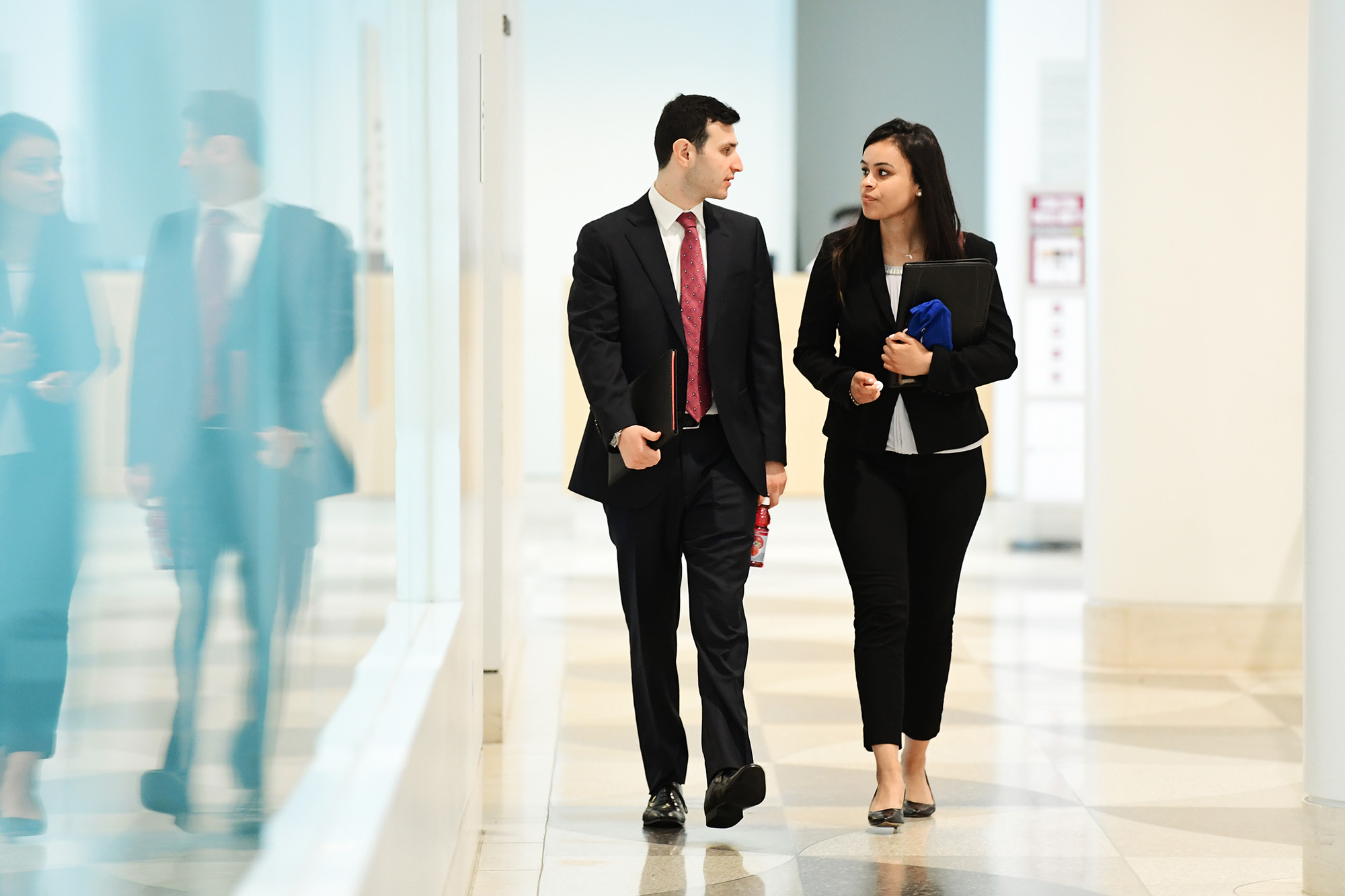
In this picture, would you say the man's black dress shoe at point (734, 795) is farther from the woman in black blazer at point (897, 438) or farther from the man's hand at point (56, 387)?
the man's hand at point (56, 387)

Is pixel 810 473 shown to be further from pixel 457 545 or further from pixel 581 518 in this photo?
pixel 457 545

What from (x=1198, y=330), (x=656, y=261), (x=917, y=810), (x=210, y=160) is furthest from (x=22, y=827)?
(x=1198, y=330)

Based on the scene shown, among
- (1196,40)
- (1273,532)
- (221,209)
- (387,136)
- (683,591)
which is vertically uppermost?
(1196,40)

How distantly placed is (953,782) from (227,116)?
307 centimetres

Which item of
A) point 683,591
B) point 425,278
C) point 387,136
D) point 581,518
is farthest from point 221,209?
point 581,518

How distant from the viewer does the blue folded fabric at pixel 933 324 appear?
326 cm

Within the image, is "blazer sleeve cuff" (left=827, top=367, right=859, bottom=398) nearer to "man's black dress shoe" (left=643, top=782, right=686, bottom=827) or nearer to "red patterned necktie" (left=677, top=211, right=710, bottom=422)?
"red patterned necktie" (left=677, top=211, right=710, bottom=422)

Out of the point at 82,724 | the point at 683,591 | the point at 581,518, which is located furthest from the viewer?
the point at 581,518

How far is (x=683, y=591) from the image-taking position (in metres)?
7.85

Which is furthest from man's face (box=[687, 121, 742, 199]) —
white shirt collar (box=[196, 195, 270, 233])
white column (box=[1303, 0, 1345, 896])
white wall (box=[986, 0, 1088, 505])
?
white wall (box=[986, 0, 1088, 505])

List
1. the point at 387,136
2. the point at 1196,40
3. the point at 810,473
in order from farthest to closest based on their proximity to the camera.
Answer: the point at 810,473
the point at 1196,40
the point at 387,136

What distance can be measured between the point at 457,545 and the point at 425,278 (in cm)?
56

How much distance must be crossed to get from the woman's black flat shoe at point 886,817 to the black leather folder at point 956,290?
1.06 m

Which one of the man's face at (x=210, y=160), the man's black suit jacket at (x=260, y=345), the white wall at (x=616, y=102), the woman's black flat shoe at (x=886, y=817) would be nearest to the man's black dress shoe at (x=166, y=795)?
the man's black suit jacket at (x=260, y=345)
